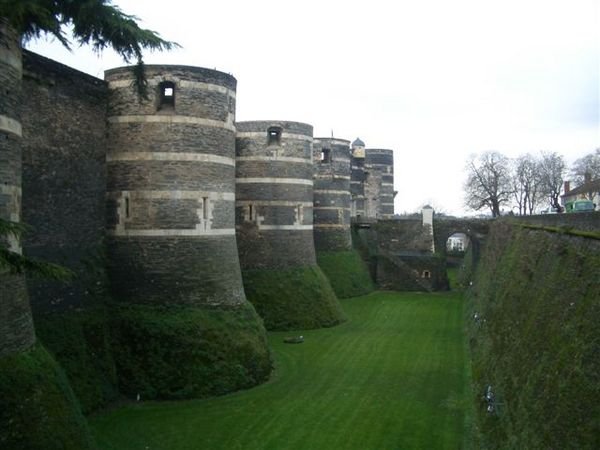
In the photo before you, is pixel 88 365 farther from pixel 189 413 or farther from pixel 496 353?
pixel 496 353

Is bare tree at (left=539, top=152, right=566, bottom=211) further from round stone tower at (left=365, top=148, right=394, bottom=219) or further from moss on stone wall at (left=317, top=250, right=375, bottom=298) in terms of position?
moss on stone wall at (left=317, top=250, right=375, bottom=298)

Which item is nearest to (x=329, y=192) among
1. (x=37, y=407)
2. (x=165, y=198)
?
(x=165, y=198)

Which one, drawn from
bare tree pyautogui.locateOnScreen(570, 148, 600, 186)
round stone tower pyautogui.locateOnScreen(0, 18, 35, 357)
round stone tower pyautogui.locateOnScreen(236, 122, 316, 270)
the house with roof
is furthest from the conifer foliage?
bare tree pyautogui.locateOnScreen(570, 148, 600, 186)

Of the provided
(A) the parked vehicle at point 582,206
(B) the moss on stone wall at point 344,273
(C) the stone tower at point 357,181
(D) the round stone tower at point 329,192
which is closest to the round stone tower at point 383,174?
(C) the stone tower at point 357,181

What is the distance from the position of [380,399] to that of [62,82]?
13.8 meters

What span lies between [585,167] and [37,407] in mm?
88619

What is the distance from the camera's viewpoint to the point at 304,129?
104 ft

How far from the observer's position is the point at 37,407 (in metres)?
12.1

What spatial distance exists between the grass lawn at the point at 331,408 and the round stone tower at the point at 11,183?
4.09 m

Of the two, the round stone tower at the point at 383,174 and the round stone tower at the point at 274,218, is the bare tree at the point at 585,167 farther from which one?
the round stone tower at the point at 274,218

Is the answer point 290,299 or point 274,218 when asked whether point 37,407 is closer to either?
point 290,299

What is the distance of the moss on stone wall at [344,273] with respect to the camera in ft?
136

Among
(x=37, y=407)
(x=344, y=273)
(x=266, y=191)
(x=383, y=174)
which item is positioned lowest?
(x=37, y=407)

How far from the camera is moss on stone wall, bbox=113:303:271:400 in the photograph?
1858 cm
